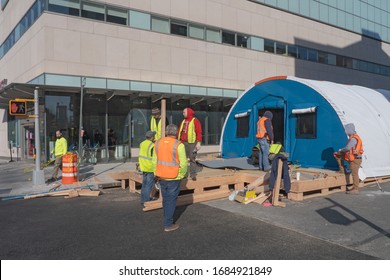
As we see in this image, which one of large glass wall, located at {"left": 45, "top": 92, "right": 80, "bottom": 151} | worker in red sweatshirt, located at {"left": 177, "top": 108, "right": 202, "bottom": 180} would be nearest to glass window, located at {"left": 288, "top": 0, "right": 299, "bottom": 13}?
large glass wall, located at {"left": 45, "top": 92, "right": 80, "bottom": 151}

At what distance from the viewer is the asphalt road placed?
4.73m

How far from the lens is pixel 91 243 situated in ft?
17.4

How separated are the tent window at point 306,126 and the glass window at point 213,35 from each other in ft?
38.7

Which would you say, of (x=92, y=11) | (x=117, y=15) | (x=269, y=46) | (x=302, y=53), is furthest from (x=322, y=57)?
(x=92, y=11)

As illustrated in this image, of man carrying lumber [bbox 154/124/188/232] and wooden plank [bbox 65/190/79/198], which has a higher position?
man carrying lumber [bbox 154/124/188/232]

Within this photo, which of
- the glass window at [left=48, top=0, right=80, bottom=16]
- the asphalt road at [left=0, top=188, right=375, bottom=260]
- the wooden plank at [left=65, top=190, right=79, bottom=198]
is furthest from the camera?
the glass window at [left=48, top=0, right=80, bottom=16]

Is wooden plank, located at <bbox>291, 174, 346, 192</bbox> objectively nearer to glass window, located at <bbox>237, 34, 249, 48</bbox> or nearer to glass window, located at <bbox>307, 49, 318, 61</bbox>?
glass window, located at <bbox>237, 34, 249, 48</bbox>

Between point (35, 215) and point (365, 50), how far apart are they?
32553mm

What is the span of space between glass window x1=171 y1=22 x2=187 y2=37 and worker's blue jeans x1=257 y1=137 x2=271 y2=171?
1238 cm

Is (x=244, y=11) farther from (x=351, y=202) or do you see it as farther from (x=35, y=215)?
(x=35, y=215)

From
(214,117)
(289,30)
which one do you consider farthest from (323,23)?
(214,117)

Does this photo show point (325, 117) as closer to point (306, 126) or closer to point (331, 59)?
point (306, 126)

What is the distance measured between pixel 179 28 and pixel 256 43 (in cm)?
627

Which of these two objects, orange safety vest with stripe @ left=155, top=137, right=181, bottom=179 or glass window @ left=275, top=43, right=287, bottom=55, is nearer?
orange safety vest with stripe @ left=155, top=137, right=181, bottom=179
